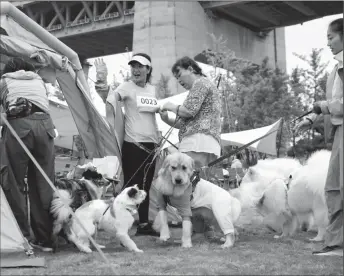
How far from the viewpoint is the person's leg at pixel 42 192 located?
4934mm

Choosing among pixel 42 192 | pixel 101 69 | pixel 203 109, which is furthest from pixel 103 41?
pixel 42 192

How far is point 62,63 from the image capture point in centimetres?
586

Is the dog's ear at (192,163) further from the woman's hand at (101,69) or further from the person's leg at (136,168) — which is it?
the woman's hand at (101,69)

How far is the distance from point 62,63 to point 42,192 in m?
1.66

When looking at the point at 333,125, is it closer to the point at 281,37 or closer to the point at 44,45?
the point at 44,45

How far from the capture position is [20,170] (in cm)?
483

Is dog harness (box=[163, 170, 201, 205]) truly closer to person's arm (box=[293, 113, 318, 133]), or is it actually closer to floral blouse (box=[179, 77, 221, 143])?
floral blouse (box=[179, 77, 221, 143])

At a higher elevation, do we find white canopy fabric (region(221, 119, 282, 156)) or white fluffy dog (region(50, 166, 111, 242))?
white canopy fabric (region(221, 119, 282, 156))

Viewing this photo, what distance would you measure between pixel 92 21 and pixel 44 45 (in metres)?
30.6

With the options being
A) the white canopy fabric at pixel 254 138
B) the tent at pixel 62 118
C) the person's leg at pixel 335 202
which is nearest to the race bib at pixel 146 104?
the person's leg at pixel 335 202

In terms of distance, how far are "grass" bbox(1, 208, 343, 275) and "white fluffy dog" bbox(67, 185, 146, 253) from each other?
5.3 inches

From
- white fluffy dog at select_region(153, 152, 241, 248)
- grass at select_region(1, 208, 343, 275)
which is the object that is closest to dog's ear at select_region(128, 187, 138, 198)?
white fluffy dog at select_region(153, 152, 241, 248)

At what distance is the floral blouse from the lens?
17.7 ft

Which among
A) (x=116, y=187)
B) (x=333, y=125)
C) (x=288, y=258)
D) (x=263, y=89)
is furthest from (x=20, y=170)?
(x=263, y=89)
